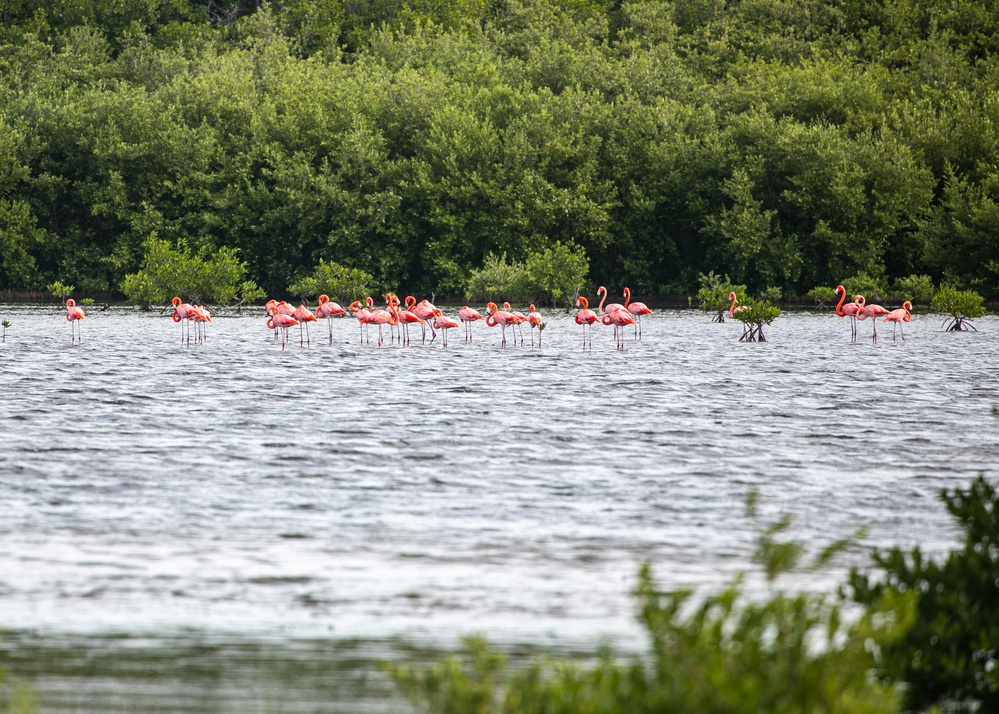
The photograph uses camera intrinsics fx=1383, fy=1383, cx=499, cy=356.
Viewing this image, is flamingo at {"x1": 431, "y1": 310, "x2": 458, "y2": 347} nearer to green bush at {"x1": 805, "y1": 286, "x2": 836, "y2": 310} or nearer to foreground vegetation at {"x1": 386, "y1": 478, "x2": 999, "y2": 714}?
green bush at {"x1": 805, "y1": 286, "x2": 836, "y2": 310}

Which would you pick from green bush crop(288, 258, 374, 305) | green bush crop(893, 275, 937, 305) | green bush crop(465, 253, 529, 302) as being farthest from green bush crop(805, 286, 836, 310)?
green bush crop(288, 258, 374, 305)

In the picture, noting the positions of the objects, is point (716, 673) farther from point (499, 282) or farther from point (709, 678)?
point (499, 282)

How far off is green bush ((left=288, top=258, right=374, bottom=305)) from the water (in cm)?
2763

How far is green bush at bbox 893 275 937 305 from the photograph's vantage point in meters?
51.0

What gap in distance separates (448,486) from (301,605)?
4072 mm

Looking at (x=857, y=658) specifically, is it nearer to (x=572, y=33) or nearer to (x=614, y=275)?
(x=614, y=275)

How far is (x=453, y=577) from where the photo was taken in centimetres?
812

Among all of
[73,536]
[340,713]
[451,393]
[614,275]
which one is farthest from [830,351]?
[614,275]

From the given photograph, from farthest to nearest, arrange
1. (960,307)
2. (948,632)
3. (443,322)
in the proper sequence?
(960,307) < (443,322) < (948,632)

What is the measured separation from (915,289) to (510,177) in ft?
54.0

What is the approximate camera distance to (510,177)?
5616cm

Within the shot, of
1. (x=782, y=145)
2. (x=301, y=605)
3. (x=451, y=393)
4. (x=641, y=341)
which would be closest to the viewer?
(x=301, y=605)

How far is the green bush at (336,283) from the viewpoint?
51.6m

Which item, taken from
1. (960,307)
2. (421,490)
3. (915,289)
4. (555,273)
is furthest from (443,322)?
(915,289)
